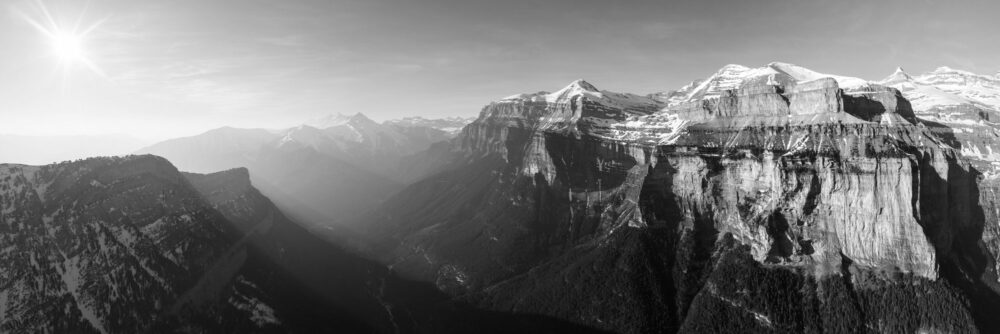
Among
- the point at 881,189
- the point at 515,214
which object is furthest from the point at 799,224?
the point at 515,214

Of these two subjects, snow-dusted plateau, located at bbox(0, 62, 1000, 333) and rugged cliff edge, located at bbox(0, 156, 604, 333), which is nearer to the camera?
rugged cliff edge, located at bbox(0, 156, 604, 333)

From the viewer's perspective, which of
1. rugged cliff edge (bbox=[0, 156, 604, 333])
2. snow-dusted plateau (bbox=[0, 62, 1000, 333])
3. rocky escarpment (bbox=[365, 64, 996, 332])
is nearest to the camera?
rugged cliff edge (bbox=[0, 156, 604, 333])

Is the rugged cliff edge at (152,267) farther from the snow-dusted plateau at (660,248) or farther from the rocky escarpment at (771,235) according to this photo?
Answer: the rocky escarpment at (771,235)

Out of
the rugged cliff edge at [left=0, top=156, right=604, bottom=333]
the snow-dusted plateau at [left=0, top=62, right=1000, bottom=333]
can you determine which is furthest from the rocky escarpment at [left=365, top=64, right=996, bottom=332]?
the rugged cliff edge at [left=0, top=156, right=604, bottom=333]

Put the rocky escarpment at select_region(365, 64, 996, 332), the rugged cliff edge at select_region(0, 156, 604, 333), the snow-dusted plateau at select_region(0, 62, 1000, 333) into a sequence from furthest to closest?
the rocky escarpment at select_region(365, 64, 996, 332)
the snow-dusted plateau at select_region(0, 62, 1000, 333)
the rugged cliff edge at select_region(0, 156, 604, 333)

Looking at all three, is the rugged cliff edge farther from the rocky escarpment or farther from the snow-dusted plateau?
the rocky escarpment

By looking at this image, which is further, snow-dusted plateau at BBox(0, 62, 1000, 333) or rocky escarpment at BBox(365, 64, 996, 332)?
rocky escarpment at BBox(365, 64, 996, 332)

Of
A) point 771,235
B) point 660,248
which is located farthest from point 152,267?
point 771,235

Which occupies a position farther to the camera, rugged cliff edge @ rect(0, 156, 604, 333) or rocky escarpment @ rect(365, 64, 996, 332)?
rocky escarpment @ rect(365, 64, 996, 332)
